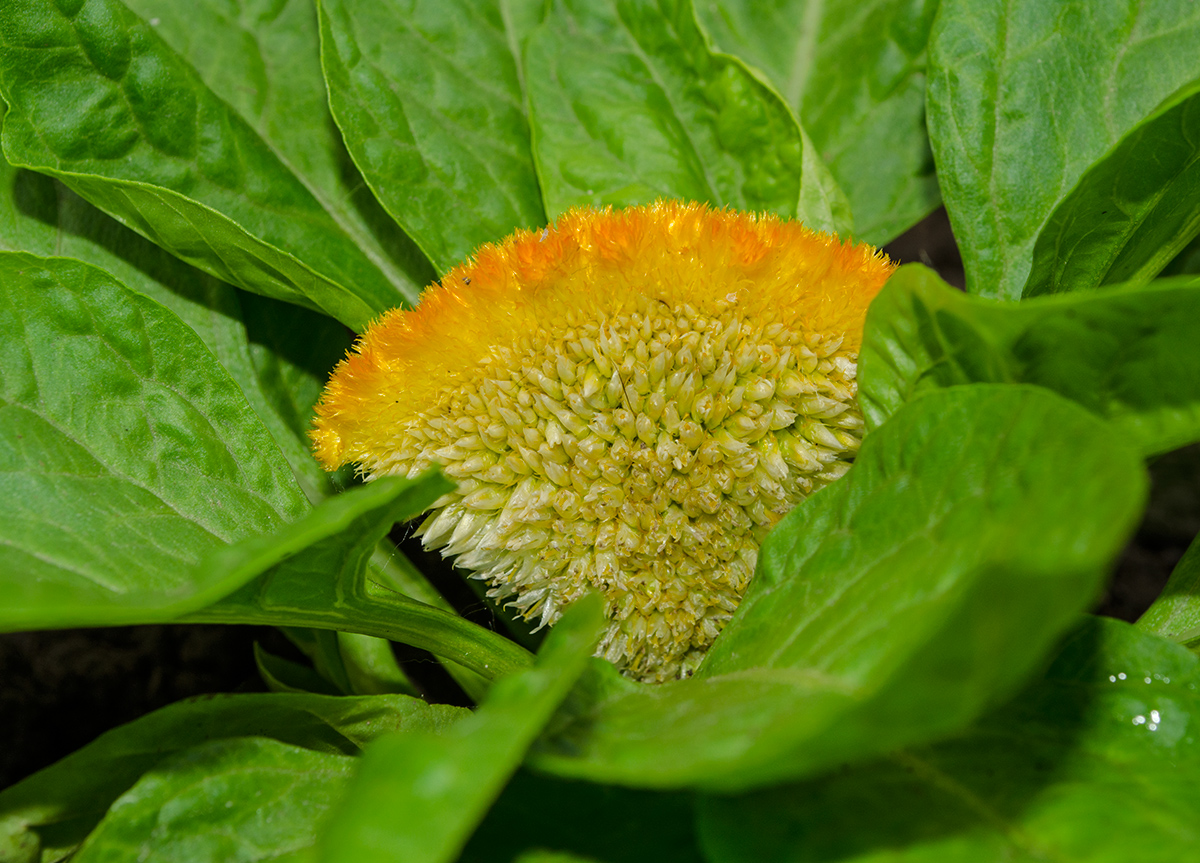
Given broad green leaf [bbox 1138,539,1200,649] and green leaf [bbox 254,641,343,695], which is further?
green leaf [bbox 254,641,343,695]

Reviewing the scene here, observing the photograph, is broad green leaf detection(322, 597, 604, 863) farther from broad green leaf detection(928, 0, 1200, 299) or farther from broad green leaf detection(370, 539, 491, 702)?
broad green leaf detection(928, 0, 1200, 299)

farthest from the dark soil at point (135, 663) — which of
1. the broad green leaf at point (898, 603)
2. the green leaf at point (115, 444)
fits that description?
the broad green leaf at point (898, 603)

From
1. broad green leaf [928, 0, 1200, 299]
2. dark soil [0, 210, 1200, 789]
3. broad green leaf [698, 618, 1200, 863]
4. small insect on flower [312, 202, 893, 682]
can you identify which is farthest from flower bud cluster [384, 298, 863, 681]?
dark soil [0, 210, 1200, 789]

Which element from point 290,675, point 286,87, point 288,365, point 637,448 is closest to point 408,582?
point 290,675

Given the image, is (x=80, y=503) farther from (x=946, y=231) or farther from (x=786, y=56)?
(x=946, y=231)

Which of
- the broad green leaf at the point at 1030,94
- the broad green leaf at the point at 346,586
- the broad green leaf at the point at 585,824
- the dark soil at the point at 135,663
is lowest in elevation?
the dark soil at the point at 135,663

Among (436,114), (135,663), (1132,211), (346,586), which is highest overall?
(436,114)

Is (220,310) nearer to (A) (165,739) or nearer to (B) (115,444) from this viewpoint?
(B) (115,444)

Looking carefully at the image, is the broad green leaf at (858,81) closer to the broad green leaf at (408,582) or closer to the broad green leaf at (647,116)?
the broad green leaf at (647,116)
